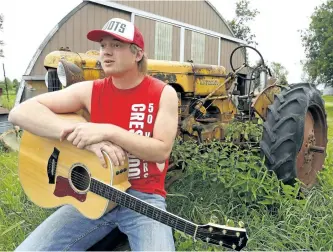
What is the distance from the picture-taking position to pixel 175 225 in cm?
182

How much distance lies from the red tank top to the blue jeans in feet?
0.24

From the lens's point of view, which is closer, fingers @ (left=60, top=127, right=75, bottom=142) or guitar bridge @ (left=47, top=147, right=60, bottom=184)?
fingers @ (left=60, top=127, right=75, bottom=142)

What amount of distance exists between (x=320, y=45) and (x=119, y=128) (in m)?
24.4

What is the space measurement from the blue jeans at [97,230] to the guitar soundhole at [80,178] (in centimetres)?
12

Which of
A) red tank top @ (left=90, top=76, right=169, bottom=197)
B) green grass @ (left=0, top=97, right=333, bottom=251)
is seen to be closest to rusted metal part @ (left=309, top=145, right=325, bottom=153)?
green grass @ (left=0, top=97, right=333, bottom=251)

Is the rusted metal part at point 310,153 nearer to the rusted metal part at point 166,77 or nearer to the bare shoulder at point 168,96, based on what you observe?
the rusted metal part at point 166,77

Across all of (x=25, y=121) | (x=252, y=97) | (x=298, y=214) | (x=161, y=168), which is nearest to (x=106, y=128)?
(x=161, y=168)

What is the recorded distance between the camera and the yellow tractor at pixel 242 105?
3.07 m

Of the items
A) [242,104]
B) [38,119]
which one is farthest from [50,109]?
[242,104]

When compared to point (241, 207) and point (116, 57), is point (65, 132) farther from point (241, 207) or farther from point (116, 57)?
point (241, 207)

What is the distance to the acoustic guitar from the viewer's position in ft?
5.85

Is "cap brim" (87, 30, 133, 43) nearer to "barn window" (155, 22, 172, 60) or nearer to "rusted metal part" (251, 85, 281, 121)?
"rusted metal part" (251, 85, 281, 121)

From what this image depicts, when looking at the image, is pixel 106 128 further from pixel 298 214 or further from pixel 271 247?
pixel 298 214

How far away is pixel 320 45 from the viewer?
78.2 feet
